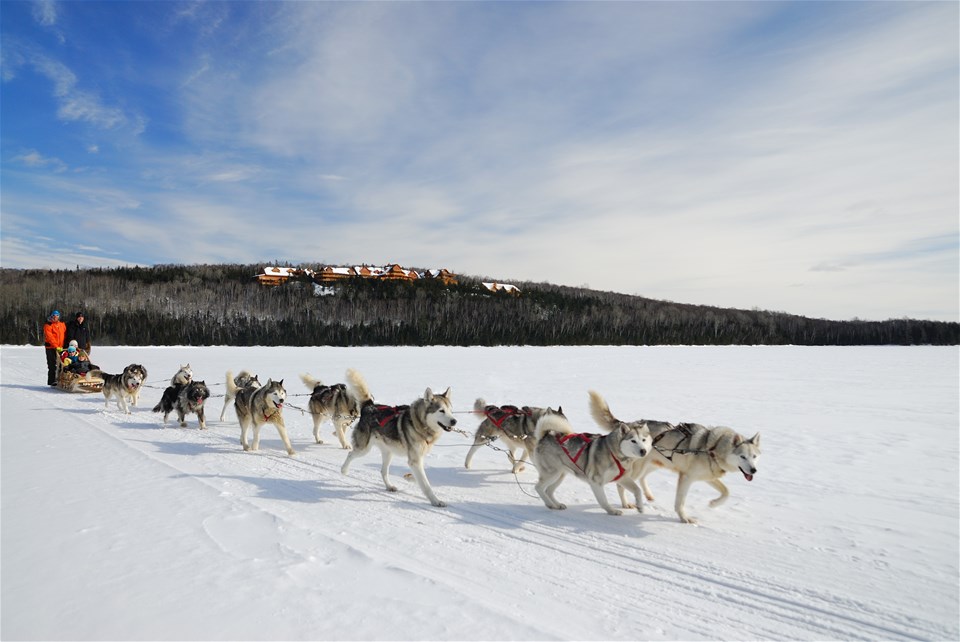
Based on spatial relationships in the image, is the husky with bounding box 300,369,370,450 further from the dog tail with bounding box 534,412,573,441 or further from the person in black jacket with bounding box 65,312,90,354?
the person in black jacket with bounding box 65,312,90,354

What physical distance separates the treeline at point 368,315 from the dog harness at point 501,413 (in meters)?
39.6

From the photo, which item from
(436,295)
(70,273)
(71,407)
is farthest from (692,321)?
(70,273)

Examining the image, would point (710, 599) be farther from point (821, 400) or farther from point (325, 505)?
point (821, 400)

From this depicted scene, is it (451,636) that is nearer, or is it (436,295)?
(451,636)

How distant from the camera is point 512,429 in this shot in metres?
6.70

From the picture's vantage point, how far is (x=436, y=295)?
60.6m

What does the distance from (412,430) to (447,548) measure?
1.78 meters

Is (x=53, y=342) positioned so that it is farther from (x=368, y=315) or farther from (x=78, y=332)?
(x=368, y=315)

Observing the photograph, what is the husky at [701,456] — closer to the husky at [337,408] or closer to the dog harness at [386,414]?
the dog harness at [386,414]

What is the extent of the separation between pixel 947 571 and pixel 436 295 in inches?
2266

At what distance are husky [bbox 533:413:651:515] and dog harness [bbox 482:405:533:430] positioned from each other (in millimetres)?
1099

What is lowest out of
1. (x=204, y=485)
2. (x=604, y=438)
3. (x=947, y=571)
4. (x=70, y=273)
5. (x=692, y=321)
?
(x=947, y=571)

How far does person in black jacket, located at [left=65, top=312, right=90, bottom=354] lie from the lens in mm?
14734

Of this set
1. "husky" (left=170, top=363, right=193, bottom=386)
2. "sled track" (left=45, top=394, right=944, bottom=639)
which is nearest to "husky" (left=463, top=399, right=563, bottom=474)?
"sled track" (left=45, top=394, right=944, bottom=639)
